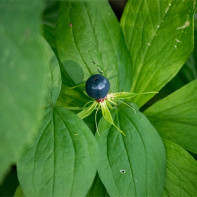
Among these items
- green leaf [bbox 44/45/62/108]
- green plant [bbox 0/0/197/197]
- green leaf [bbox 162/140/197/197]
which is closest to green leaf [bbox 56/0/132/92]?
green plant [bbox 0/0/197/197]

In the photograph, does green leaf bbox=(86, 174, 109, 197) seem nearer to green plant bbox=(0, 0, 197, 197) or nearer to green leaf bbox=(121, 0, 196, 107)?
green plant bbox=(0, 0, 197, 197)

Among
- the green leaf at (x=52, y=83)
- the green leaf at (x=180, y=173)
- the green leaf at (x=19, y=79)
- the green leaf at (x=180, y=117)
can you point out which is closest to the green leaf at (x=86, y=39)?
the green leaf at (x=52, y=83)

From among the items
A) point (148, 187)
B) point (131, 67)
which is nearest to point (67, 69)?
point (131, 67)

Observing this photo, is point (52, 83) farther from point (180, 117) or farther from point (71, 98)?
point (180, 117)

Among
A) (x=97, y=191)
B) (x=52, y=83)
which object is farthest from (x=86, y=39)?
(x=97, y=191)

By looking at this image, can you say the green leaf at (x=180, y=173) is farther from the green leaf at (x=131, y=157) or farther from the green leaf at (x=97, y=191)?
the green leaf at (x=97, y=191)

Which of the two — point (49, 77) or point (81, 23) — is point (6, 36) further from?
point (81, 23)
